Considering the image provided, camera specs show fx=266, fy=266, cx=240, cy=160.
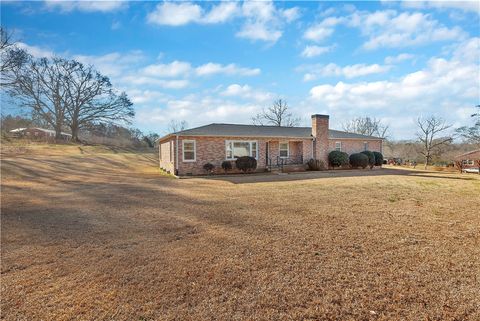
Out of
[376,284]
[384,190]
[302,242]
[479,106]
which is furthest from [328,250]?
[479,106]

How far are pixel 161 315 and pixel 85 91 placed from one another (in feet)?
153

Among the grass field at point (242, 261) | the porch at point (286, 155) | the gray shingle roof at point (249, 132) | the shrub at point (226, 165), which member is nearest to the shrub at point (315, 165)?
the porch at point (286, 155)

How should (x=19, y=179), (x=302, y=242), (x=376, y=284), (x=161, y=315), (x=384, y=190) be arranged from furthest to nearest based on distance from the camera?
(x=19, y=179)
(x=384, y=190)
(x=302, y=242)
(x=376, y=284)
(x=161, y=315)

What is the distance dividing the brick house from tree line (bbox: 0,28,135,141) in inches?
1044

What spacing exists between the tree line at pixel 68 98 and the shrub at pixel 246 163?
30556mm

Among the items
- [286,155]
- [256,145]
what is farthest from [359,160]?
[256,145]

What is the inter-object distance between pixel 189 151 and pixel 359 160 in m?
14.4

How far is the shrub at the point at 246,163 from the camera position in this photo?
61.5ft

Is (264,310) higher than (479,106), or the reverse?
(479,106)

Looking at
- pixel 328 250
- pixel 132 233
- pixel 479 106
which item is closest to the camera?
pixel 328 250

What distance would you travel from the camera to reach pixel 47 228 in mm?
5984

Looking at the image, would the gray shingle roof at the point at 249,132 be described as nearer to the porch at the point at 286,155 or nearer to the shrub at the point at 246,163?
the porch at the point at 286,155

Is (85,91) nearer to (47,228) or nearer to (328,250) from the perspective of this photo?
(47,228)

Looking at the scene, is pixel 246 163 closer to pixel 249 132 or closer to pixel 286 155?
pixel 249 132
